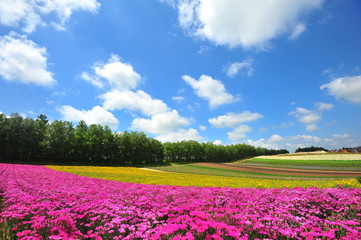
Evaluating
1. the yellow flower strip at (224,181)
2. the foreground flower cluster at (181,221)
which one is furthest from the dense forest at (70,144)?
the foreground flower cluster at (181,221)

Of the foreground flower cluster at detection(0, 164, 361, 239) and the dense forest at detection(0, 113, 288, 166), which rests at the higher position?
the dense forest at detection(0, 113, 288, 166)

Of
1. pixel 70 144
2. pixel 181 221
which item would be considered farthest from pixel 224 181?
pixel 70 144

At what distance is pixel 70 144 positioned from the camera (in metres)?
63.8

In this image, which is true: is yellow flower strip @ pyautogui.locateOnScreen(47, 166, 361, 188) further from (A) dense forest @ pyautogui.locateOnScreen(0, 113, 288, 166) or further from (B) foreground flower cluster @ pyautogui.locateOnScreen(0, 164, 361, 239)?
(A) dense forest @ pyautogui.locateOnScreen(0, 113, 288, 166)

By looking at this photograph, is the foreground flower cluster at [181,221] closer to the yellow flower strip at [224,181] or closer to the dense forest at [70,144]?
the yellow flower strip at [224,181]

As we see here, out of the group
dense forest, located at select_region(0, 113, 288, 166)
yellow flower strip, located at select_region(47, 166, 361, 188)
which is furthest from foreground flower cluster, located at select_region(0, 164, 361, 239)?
dense forest, located at select_region(0, 113, 288, 166)

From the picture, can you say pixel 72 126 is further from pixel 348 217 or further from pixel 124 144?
pixel 348 217

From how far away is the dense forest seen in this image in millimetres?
58963

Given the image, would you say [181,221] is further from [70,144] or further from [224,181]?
[70,144]

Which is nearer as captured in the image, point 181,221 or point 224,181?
point 181,221

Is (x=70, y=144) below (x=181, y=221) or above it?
above

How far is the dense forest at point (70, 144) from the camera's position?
58963 mm

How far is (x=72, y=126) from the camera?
2749 inches

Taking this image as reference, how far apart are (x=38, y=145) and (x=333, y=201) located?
7531cm
